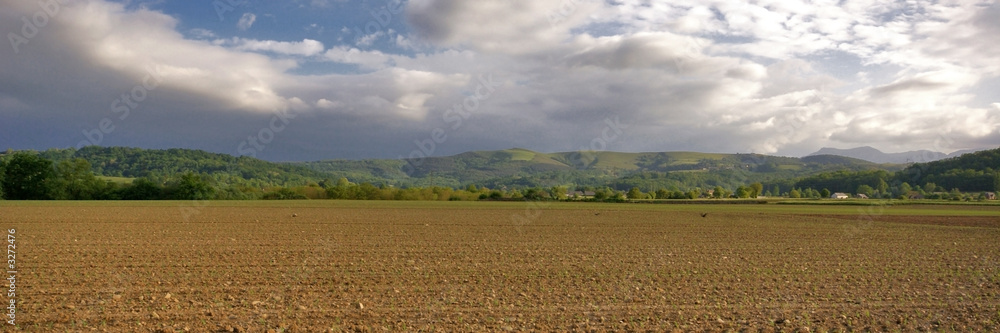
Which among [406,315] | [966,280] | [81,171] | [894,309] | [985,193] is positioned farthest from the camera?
[985,193]

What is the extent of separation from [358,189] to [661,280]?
96.1m

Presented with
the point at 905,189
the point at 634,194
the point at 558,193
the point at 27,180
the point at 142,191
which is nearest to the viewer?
the point at 27,180

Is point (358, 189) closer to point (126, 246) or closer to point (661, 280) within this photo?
point (126, 246)

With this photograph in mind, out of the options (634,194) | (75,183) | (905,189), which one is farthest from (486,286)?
(905,189)

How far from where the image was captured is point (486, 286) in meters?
14.5

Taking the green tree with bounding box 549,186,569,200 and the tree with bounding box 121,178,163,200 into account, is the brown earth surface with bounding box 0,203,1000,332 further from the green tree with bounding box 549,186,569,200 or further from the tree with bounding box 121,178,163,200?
the green tree with bounding box 549,186,569,200

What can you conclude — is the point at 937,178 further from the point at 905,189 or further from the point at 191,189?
the point at 191,189

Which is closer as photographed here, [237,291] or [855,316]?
[855,316]

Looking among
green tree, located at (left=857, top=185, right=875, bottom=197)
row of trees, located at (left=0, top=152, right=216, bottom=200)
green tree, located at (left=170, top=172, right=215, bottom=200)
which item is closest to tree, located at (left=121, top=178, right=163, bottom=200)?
row of trees, located at (left=0, top=152, right=216, bottom=200)

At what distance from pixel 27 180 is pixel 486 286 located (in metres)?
93.0

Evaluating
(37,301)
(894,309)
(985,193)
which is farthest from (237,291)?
(985,193)

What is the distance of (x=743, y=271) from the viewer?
17891 mm

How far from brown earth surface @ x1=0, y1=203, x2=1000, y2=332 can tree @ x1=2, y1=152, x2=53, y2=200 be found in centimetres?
6922

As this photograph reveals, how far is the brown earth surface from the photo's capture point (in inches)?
427
